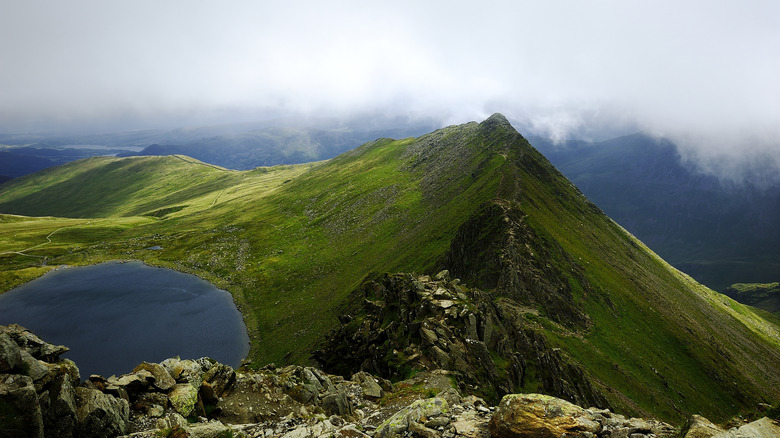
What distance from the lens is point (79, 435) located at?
16078 millimetres

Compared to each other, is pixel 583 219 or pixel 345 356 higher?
pixel 583 219

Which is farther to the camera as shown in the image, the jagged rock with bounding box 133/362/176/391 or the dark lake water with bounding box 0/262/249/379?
the dark lake water with bounding box 0/262/249/379

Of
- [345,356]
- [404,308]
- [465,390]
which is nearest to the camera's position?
[465,390]

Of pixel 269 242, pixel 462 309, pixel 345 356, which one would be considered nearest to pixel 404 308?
pixel 462 309

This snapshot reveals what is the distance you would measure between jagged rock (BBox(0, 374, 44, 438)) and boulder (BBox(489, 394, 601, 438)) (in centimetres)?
2076

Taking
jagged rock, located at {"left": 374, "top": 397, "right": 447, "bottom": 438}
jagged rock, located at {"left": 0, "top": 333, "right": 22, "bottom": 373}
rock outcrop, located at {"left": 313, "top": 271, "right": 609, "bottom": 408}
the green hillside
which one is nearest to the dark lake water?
the green hillside

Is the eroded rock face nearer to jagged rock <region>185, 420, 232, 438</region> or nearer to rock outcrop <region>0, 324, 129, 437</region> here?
jagged rock <region>185, 420, 232, 438</region>

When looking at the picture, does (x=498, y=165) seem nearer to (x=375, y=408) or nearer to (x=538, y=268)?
(x=538, y=268)

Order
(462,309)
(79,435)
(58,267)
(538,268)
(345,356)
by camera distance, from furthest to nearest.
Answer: (58,267), (538,268), (345,356), (462,309), (79,435)

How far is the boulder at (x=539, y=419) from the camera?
1559 centimetres

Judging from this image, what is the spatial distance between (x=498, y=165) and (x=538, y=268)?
A: 7113cm

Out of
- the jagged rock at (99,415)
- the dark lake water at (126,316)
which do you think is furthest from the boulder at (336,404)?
the dark lake water at (126,316)

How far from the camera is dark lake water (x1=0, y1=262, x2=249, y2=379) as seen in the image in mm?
83438

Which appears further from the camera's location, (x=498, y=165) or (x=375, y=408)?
(x=498, y=165)
